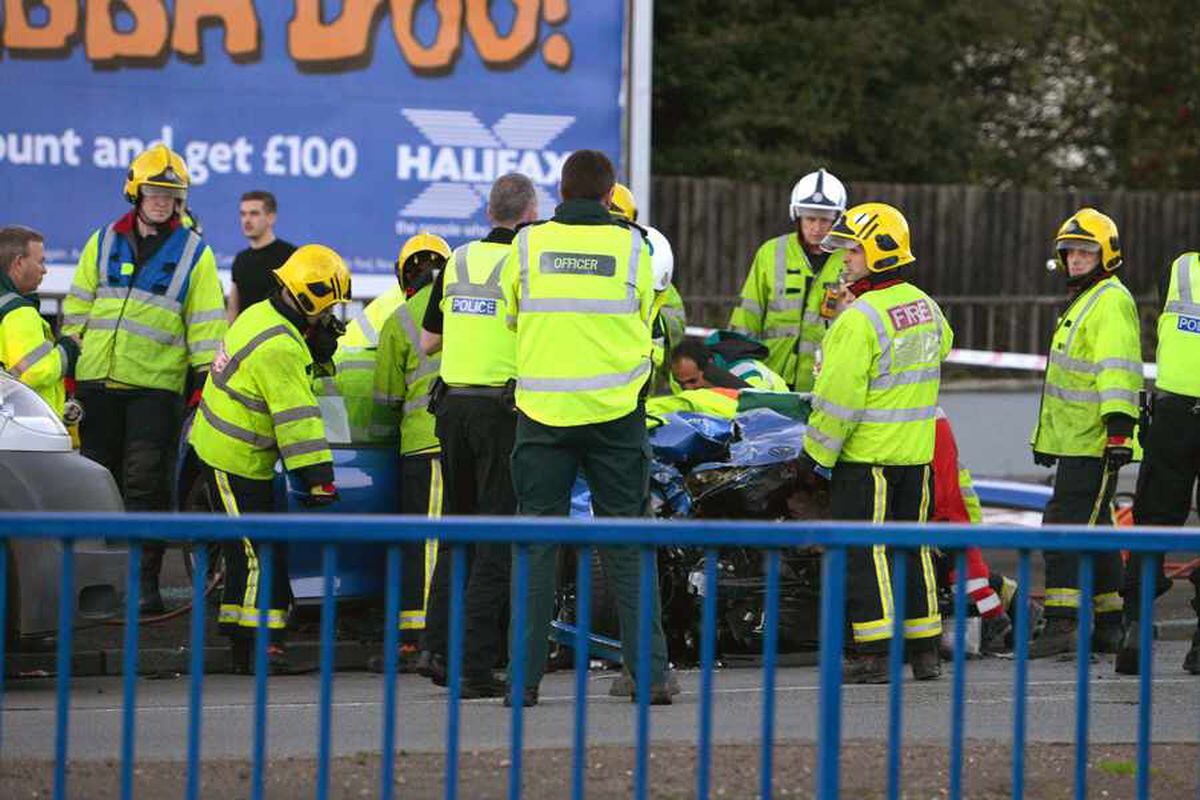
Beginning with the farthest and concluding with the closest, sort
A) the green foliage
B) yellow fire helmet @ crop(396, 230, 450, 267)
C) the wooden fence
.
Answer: the green foliage → the wooden fence → yellow fire helmet @ crop(396, 230, 450, 267)

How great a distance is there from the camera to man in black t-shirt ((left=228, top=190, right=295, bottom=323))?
13.2m

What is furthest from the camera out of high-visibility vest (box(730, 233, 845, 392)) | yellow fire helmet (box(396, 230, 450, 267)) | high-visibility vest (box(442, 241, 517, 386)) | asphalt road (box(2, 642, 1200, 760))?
high-visibility vest (box(730, 233, 845, 392))

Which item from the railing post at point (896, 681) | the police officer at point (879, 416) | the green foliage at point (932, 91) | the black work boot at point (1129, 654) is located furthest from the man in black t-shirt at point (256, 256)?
the green foliage at point (932, 91)

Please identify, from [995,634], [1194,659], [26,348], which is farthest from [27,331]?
[1194,659]

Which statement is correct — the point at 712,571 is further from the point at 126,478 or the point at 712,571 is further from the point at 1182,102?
the point at 1182,102

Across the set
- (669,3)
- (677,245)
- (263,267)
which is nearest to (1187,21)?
(669,3)

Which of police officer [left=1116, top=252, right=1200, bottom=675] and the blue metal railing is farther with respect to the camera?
police officer [left=1116, top=252, right=1200, bottom=675]

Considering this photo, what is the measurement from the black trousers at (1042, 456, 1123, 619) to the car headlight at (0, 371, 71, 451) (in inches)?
157

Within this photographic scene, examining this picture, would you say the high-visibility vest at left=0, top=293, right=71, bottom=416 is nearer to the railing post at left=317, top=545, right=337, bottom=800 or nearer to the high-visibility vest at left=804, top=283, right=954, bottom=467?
the high-visibility vest at left=804, top=283, right=954, bottom=467

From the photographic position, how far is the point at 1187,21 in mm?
29031

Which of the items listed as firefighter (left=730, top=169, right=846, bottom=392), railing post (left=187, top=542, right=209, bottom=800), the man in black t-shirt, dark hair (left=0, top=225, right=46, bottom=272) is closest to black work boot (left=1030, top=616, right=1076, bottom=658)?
firefighter (left=730, top=169, right=846, bottom=392)

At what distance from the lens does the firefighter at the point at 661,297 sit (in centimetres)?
942

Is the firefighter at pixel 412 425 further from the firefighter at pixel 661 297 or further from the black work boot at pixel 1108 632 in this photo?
the black work boot at pixel 1108 632

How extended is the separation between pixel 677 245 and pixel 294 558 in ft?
39.0
